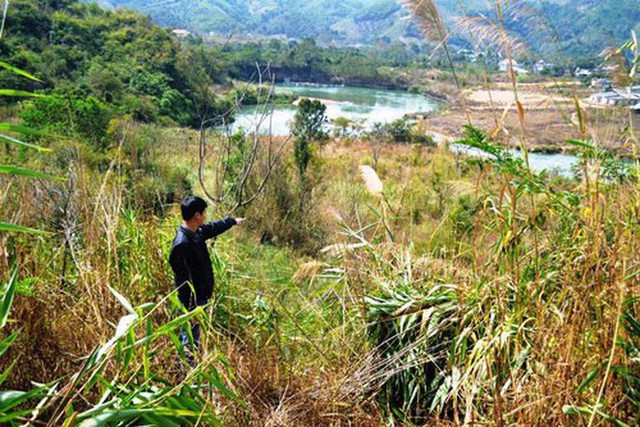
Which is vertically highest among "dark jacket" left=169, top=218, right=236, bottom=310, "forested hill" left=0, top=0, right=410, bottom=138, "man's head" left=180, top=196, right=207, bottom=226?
"forested hill" left=0, top=0, right=410, bottom=138

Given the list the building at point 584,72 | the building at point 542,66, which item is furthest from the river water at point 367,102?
the building at point 542,66

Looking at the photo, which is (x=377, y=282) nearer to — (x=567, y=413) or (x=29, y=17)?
(x=567, y=413)

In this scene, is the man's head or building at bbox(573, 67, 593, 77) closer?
building at bbox(573, 67, 593, 77)

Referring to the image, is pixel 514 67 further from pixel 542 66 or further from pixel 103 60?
pixel 103 60

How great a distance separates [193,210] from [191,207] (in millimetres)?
25

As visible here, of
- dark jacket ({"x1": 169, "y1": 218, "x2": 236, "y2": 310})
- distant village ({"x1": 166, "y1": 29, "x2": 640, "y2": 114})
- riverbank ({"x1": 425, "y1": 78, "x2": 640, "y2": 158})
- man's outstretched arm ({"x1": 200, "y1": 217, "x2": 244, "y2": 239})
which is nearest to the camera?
riverbank ({"x1": 425, "y1": 78, "x2": 640, "y2": 158})

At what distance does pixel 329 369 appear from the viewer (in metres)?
2.35

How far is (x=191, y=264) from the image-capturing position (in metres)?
3.06

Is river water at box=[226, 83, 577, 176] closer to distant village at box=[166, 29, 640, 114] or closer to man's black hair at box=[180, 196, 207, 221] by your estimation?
man's black hair at box=[180, 196, 207, 221]

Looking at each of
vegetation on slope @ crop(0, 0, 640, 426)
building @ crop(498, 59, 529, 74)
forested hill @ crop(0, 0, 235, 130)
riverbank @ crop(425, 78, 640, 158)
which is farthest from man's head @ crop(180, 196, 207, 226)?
forested hill @ crop(0, 0, 235, 130)

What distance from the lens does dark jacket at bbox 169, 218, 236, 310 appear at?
118 inches

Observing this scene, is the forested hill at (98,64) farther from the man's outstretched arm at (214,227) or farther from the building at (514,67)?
the building at (514,67)

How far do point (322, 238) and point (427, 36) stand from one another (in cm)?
539

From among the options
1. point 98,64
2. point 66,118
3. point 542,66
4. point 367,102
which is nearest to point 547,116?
point 542,66
